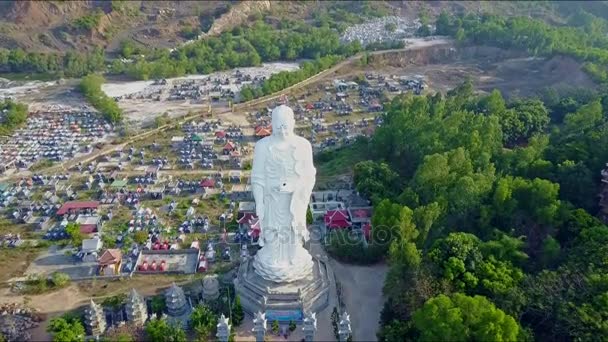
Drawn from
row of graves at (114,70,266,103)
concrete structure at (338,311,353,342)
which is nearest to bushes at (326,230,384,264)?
concrete structure at (338,311,353,342)

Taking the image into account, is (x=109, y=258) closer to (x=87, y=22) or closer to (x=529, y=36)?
(x=87, y=22)

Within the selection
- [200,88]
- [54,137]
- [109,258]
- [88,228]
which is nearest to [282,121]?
[109,258]

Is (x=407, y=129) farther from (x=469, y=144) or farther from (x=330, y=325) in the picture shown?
(x=330, y=325)

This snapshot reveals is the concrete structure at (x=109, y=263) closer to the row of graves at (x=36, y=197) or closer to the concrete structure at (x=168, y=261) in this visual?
the concrete structure at (x=168, y=261)

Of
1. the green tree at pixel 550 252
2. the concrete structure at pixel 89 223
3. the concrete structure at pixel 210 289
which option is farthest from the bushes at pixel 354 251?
the concrete structure at pixel 89 223

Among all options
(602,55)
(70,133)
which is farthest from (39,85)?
(602,55)

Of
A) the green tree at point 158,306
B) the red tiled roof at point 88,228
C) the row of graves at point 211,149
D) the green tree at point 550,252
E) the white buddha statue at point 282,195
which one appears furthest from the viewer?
the row of graves at point 211,149
